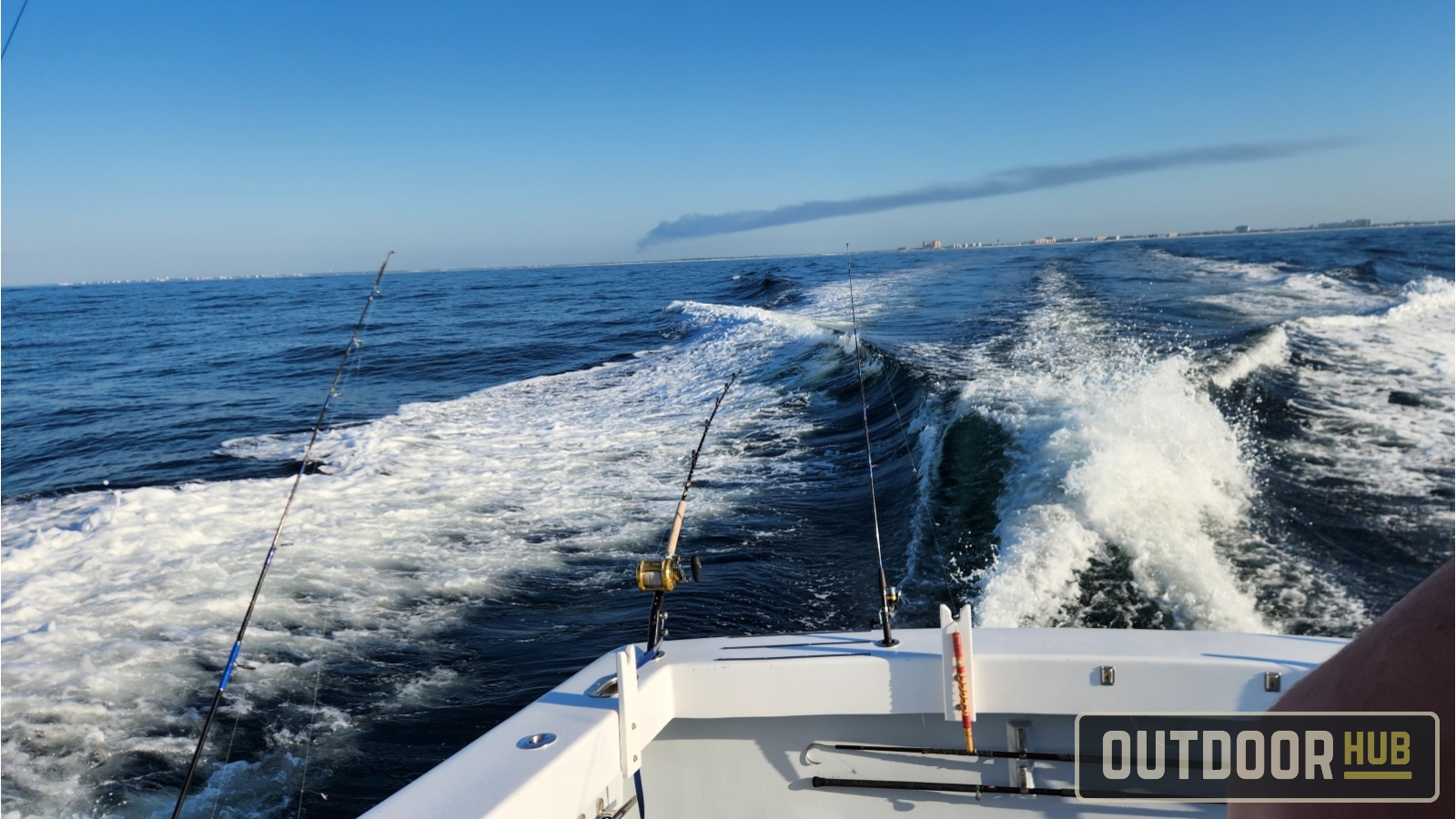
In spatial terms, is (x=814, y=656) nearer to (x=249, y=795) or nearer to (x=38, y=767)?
(x=249, y=795)

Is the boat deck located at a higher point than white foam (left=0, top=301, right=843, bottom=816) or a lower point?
higher

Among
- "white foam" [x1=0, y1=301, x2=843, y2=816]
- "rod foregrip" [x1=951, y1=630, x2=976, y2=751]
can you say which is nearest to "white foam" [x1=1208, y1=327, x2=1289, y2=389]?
"white foam" [x1=0, y1=301, x2=843, y2=816]

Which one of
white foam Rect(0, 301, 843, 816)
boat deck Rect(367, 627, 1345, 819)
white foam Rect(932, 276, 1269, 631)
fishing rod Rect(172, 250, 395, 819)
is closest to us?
fishing rod Rect(172, 250, 395, 819)

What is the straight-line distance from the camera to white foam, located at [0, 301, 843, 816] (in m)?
3.96

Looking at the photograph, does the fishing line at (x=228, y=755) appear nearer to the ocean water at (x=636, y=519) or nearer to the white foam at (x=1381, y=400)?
the ocean water at (x=636, y=519)

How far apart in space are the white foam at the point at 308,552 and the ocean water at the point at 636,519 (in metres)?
0.03

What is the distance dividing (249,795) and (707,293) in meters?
27.2

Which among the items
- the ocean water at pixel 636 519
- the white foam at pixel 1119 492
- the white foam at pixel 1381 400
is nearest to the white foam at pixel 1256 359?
the ocean water at pixel 636 519

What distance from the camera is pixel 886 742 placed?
232 cm

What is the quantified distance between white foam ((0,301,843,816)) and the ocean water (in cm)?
3

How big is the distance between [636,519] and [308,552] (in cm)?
241

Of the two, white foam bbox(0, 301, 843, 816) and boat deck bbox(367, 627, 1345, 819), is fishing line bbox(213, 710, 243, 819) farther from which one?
boat deck bbox(367, 627, 1345, 819)

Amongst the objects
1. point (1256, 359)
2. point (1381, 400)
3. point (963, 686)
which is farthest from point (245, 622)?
point (1256, 359)

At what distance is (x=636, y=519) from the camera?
660cm
